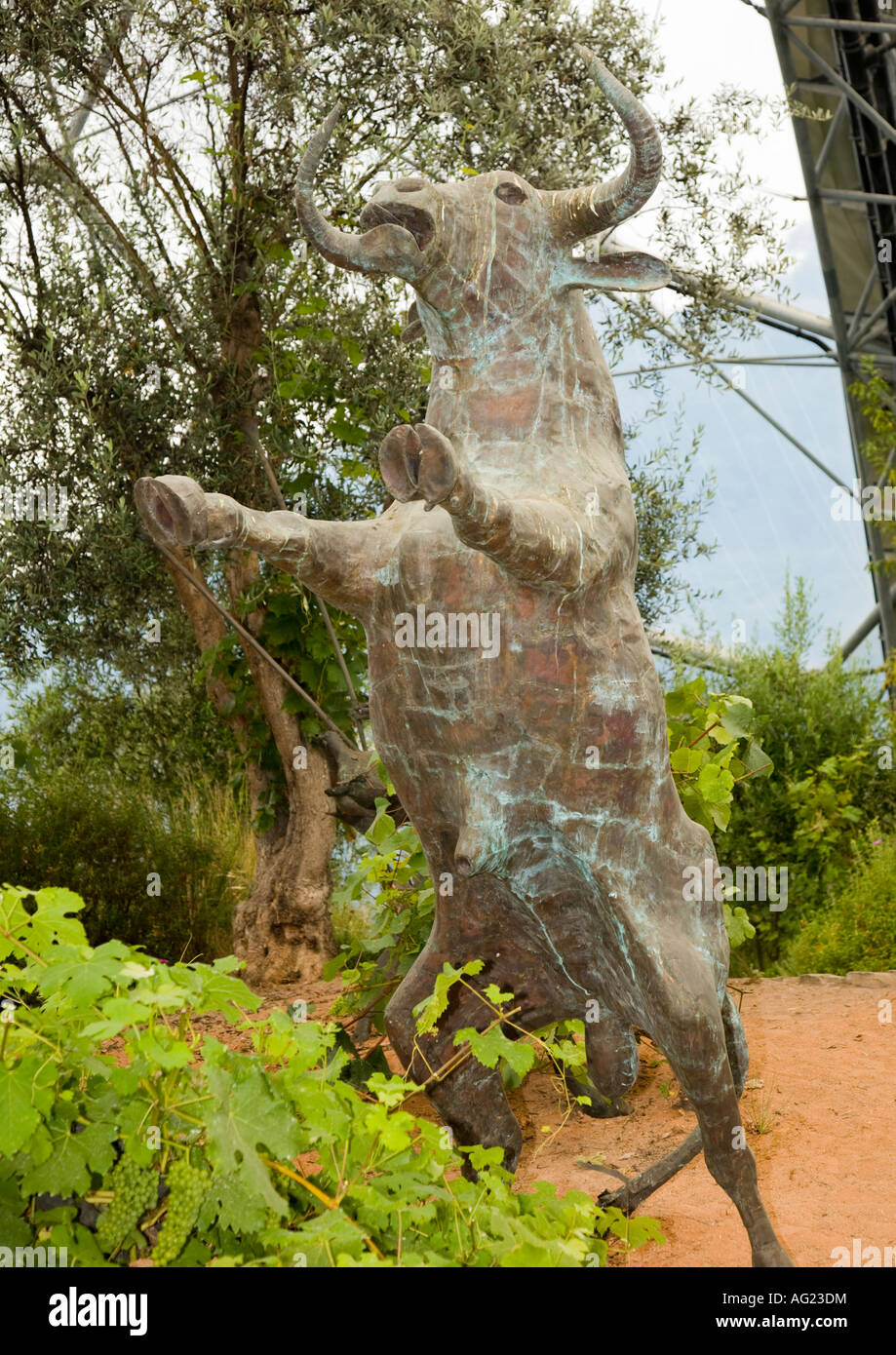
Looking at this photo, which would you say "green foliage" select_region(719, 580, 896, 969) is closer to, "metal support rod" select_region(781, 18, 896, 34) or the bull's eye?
"metal support rod" select_region(781, 18, 896, 34)

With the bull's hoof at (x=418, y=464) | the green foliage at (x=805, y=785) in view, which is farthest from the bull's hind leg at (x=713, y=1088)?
the green foliage at (x=805, y=785)

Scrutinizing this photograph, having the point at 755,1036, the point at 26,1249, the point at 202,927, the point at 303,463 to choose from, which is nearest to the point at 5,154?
the point at 303,463

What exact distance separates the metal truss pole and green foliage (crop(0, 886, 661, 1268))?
10075 millimetres

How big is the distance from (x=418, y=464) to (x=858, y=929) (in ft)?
23.3

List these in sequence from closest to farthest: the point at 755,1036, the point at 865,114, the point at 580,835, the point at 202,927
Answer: the point at 580,835 → the point at 755,1036 → the point at 202,927 → the point at 865,114

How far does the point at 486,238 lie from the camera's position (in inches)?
112

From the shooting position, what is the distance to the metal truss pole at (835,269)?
10789 mm

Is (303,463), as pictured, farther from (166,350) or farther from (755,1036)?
(755,1036)

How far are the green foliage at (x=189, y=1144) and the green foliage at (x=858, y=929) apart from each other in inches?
248

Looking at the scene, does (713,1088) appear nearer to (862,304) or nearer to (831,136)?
(831,136)

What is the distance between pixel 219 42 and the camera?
6.86 m

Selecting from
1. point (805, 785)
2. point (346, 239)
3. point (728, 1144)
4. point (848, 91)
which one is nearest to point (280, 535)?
point (346, 239)

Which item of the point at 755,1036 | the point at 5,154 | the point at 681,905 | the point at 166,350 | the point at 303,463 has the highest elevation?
the point at 5,154
